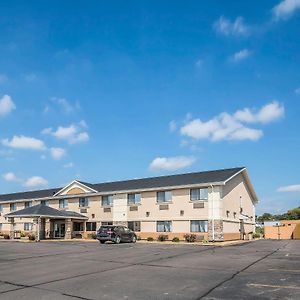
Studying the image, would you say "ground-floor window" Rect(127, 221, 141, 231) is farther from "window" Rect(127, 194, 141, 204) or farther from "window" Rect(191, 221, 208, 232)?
"window" Rect(191, 221, 208, 232)

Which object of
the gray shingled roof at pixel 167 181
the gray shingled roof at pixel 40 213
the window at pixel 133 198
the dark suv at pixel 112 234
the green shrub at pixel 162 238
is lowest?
the green shrub at pixel 162 238

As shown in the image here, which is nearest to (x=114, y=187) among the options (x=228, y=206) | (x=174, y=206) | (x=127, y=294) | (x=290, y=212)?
(x=174, y=206)

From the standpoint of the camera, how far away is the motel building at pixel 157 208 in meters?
34.8

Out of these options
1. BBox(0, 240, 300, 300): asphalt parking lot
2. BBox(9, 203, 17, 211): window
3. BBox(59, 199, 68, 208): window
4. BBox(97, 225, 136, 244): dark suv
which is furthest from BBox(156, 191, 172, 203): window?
BBox(9, 203, 17, 211): window

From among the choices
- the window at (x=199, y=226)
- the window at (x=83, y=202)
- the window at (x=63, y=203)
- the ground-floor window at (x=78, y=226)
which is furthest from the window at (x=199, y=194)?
the window at (x=63, y=203)

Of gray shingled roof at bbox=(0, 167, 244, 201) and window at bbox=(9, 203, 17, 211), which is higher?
gray shingled roof at bbox=(0, 167, 244, 201)

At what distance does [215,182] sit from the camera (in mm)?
34125

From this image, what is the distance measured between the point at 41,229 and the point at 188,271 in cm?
3036

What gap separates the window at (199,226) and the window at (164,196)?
353 centimetres

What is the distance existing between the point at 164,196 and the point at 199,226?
4.80 m

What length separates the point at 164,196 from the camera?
37.8m

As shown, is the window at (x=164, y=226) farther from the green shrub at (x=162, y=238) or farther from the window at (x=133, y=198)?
the window at (x=133, y=198)

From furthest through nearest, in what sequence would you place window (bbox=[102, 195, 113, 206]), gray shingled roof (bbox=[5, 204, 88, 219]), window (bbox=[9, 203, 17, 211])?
window (bbox=[9, 203, 17, 211])
window (bbox=[102, 195, 113, 206])
gray shingled roof (bbox=[5, 204, 88, 219])

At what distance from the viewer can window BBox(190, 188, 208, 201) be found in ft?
115
